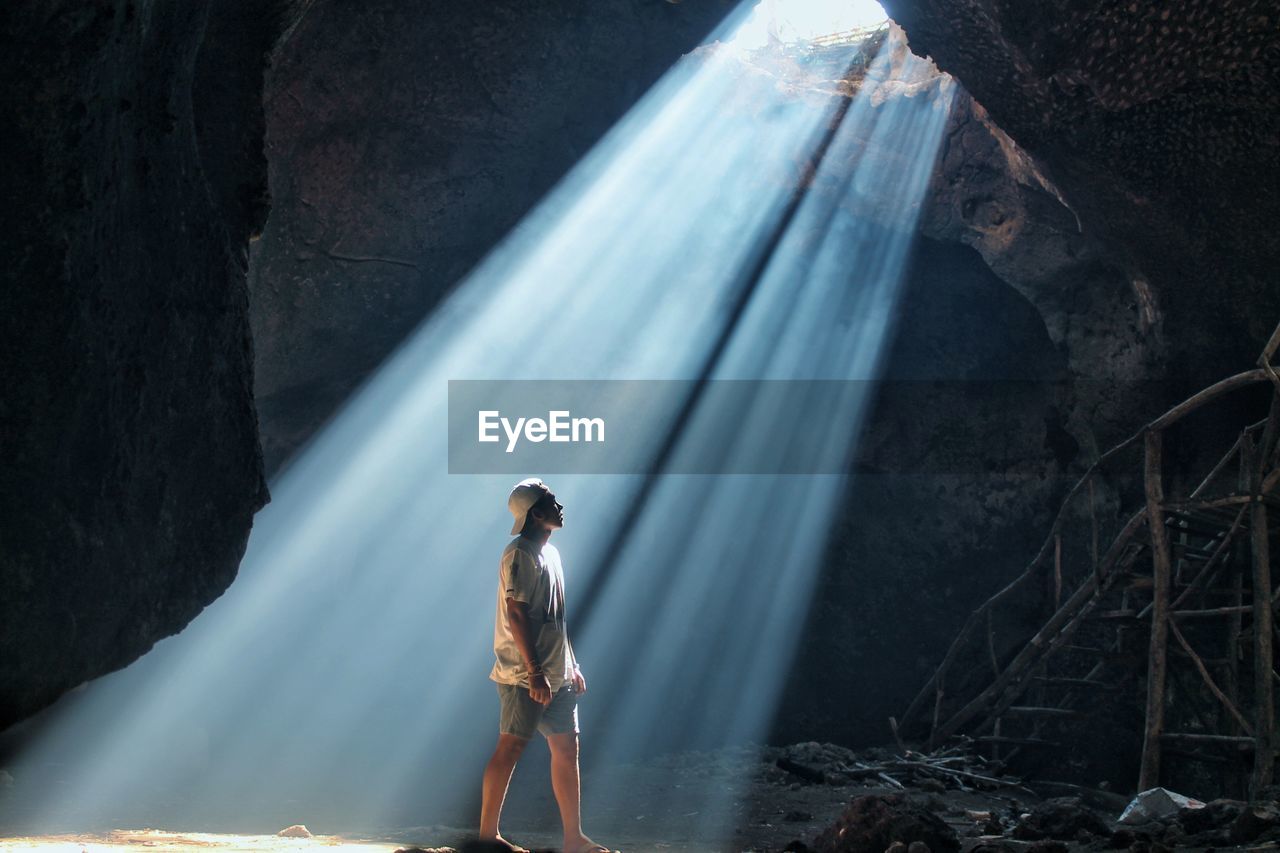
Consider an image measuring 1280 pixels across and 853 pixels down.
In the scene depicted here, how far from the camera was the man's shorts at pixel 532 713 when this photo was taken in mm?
3770

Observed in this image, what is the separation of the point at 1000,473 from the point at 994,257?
6.07 ft

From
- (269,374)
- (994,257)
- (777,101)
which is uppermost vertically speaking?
(777,101)

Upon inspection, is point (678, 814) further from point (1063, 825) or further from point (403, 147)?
point (403, 147)

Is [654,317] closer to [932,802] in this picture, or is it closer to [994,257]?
[994,257]

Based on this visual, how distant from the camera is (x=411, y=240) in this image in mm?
8594

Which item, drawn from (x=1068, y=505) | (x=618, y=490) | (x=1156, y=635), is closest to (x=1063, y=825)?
(x=1156, y=635)

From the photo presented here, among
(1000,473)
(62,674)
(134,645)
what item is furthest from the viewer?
(1000,473)

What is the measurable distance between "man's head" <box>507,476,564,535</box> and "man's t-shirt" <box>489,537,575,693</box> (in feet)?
0.24

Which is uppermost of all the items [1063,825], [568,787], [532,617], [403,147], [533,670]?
[403,147]

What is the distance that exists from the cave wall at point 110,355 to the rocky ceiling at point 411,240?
0.04 ft

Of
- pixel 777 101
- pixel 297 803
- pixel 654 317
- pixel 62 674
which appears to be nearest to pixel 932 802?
pixel 297 803

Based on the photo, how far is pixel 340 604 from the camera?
934 centimetres

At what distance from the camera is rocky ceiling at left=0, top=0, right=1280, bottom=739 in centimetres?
295

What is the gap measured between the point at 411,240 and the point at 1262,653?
6310 millimetres
